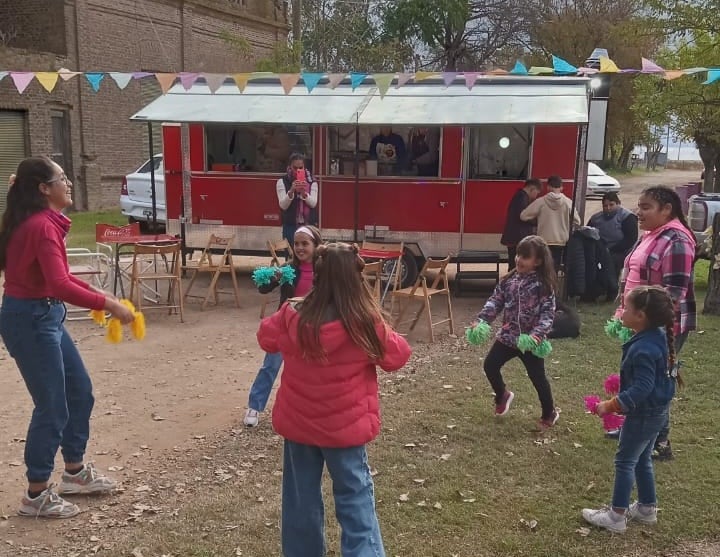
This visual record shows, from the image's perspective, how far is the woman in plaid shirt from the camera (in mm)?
3928

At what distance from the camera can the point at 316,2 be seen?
2889 centimetres

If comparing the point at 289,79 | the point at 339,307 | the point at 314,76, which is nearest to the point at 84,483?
the point at 339,307

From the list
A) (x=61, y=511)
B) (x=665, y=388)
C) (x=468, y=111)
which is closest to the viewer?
(x=665, y=388)

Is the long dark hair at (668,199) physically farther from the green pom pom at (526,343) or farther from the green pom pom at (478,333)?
the green pom pom at (478,333)

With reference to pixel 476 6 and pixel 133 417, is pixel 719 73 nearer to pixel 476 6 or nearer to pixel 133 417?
pixel 133 417

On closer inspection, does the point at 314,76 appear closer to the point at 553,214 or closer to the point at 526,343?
the point at 553,214

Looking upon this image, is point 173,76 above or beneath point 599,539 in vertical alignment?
above

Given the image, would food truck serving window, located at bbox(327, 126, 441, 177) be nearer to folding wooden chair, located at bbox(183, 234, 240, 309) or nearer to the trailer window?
the trailer window

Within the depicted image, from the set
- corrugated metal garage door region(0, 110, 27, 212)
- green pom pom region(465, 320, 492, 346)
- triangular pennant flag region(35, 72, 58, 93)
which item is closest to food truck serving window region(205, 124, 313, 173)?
triangular pennant flag region(35, 72, 58, 93)

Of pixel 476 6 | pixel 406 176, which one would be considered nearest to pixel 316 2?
pixel 476 6

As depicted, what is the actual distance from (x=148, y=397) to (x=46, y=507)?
2016mm

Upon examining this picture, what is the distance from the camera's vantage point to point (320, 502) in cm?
291

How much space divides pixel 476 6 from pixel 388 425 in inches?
1232

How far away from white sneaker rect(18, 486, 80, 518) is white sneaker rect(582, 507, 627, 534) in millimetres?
2690
